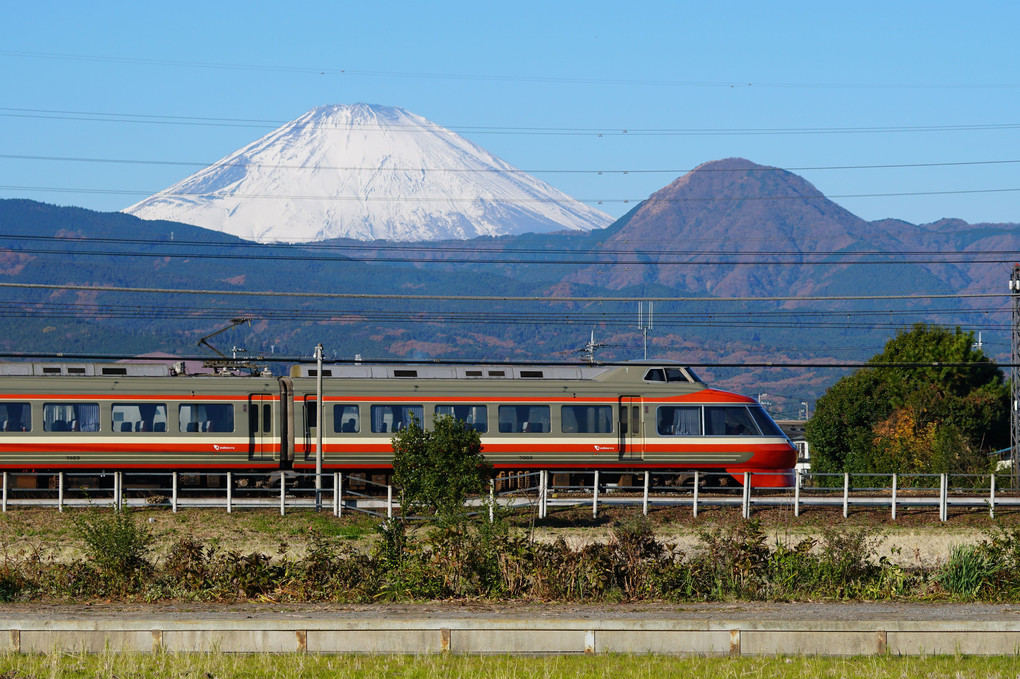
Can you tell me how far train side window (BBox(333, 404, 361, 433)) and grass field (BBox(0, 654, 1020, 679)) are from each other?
22.7 meters

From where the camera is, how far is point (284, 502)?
34.5 m

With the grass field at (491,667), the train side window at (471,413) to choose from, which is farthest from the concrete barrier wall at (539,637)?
the train side window at (471,413)

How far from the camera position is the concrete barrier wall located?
1645cm

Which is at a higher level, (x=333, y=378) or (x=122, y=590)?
(x=333, y=378)

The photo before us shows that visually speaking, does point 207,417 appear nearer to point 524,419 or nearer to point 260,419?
point 260,419

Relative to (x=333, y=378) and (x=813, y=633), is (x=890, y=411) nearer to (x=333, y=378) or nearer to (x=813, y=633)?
(x=333, y=378)

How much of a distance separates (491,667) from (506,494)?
18.3m

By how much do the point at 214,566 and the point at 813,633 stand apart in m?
9.98

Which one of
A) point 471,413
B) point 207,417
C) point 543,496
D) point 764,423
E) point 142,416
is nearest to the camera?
point 543,496

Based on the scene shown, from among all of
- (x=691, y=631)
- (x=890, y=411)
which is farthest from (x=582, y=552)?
(x=890, y=411)

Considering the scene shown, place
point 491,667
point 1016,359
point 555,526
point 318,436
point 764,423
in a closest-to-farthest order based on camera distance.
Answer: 1. point 491,667
2. point 555,526
3. point 318,436
4. point 764,423
5. point 1016,359

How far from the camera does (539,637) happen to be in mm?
16672

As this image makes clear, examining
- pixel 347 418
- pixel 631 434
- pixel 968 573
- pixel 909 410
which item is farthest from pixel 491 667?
pixel 909 410

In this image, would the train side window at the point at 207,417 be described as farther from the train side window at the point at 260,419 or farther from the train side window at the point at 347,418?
the train side window at the point at 347,418
